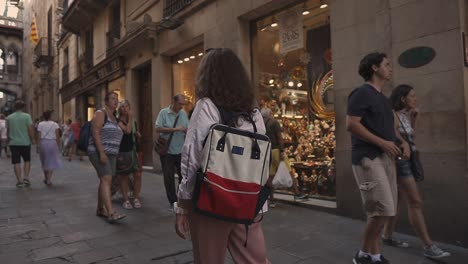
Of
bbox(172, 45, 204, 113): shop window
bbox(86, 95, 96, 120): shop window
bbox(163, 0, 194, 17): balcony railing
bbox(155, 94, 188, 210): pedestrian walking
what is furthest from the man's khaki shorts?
bbox(86, 95, 96, 120): shop window

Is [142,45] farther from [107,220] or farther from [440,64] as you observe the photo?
[440,64]

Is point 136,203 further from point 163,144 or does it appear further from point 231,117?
point 231,117

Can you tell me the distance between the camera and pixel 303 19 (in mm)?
6633

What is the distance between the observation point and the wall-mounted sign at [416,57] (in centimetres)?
424

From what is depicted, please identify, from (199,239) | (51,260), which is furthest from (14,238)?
(199,239)

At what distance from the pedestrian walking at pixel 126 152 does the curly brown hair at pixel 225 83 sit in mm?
3769

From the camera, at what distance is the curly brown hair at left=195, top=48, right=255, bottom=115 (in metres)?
1.89

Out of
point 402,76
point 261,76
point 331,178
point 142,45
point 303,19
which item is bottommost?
point 331,178

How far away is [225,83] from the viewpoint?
1.90 metres

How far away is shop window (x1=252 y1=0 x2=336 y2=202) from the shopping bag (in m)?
0.53

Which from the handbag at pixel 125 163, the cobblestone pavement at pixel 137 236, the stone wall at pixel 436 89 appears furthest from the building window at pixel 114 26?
the stone wall at pixel 436 89

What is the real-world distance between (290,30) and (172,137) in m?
3.22

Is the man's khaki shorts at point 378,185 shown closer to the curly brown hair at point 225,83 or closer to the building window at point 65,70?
the curly brown hair at point 225,83

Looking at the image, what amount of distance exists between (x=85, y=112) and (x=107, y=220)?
14.9m
